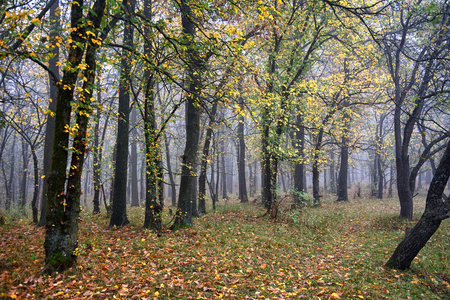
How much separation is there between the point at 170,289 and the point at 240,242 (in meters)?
3.95

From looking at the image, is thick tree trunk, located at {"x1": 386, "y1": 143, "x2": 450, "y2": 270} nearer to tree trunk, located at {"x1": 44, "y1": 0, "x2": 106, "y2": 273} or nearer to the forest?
the forest

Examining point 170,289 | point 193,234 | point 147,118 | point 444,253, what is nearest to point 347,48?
point 444,253

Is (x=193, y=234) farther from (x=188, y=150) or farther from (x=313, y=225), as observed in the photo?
(x=313, y=225)

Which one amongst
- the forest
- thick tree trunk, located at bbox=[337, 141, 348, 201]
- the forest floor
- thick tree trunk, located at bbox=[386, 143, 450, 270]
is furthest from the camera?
thick tree trunk, located at bbox=[337, 141, 348, 201]

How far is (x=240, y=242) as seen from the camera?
8.52 m

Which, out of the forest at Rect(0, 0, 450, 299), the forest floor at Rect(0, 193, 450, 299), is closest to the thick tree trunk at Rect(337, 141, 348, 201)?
the forest at Rect(0, 0, 450, 299)

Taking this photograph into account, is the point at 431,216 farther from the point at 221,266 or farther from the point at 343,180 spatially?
the point at 343,180

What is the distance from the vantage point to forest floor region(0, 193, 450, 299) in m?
4.84

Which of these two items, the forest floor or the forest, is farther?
the forest

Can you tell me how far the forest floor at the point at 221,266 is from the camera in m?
4.84

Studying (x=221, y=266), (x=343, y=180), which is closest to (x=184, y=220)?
(x=221, y=266)

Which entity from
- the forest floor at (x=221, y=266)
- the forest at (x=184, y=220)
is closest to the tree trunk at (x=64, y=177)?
the forest at (x=184, y=220)

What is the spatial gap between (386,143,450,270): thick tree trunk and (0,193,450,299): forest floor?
19.7 inches

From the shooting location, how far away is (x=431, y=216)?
6.24 metres
